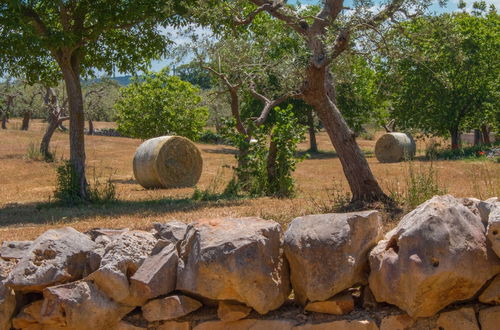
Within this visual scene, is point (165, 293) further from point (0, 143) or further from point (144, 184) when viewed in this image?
point (0, 143)

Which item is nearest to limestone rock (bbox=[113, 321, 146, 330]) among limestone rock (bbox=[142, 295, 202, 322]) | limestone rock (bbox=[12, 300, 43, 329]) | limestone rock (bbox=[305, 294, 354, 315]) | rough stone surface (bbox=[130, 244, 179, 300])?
limestone rock (bbox=[142, 295, 202, 322])

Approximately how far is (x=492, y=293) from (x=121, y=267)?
270 centimetres

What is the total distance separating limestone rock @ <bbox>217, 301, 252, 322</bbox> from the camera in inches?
→ 177

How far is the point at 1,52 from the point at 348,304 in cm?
1032

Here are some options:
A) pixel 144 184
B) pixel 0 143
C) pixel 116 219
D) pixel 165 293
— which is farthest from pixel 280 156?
pixel 0 143

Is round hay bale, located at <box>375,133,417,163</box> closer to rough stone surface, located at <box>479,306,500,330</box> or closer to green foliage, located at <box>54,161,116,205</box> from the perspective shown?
green foliage, located at <box>54,161,116,205</box>

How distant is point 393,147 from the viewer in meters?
28.5

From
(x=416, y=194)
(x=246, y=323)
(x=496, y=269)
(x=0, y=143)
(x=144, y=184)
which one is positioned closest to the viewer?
(x=496, y=269)

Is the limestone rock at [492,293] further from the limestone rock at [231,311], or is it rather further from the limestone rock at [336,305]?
the limestone rock at [231,311]

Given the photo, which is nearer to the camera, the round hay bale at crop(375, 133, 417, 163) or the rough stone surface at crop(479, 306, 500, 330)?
the rough stone surface at crop(479, 306, 500, 330)

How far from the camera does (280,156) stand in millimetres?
12711

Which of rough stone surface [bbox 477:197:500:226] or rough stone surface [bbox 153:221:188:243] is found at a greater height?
rough stone surface [bbox 477:197:500:226]

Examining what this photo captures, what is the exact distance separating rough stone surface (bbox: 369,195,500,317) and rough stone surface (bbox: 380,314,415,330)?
4.0 inches

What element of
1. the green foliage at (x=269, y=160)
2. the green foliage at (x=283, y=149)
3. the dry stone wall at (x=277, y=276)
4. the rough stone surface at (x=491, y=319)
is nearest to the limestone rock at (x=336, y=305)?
the dry stone wall at (x=277, y=276)
